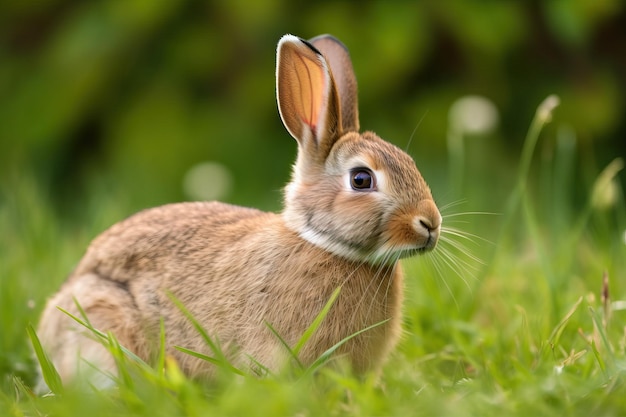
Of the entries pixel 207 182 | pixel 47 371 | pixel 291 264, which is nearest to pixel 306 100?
pixel 291 264

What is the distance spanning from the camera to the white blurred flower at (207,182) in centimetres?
593

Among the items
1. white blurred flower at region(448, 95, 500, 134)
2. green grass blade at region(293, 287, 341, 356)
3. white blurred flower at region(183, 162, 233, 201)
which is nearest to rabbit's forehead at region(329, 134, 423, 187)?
green grass blade at region(293, 287, 341, 356)

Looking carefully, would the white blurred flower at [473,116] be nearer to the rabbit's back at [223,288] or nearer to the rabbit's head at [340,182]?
the rabbit's head at [340,182]

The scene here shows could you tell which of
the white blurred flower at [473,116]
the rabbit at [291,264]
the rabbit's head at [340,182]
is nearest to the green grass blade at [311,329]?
the rabbit at [291,264]

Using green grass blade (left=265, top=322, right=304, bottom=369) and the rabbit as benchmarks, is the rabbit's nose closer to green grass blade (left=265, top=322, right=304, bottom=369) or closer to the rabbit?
the rabbit

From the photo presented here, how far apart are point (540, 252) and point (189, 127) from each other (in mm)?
3611

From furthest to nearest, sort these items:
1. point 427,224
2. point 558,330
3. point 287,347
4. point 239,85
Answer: point 239,85 → point 558,330 → point 427,224 → point 287,347

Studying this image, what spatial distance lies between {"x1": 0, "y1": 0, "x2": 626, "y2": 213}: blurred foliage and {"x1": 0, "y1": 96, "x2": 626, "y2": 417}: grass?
0.96m

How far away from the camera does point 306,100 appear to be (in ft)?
12.1

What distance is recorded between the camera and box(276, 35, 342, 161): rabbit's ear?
3.60 meters

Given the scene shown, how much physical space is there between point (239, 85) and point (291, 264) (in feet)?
12.2

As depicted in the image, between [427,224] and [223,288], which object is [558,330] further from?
[223,288]

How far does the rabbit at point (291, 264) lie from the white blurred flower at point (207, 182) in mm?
1902

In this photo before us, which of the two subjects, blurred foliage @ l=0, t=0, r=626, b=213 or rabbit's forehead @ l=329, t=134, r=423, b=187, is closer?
rabbit's forehead @ l=329, t=134, r=423, b=187
